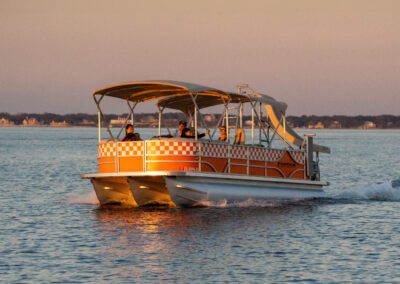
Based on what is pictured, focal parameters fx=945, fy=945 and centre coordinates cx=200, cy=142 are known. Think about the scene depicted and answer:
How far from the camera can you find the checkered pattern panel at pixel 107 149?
2588cm

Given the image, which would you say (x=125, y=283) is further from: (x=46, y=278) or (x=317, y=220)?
(x=317, y=220)

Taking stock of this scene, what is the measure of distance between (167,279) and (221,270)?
4.25ft

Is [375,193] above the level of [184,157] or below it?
below

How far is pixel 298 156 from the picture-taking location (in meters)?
28.7

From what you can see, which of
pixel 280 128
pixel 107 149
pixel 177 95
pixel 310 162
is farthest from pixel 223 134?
pixel 310 162

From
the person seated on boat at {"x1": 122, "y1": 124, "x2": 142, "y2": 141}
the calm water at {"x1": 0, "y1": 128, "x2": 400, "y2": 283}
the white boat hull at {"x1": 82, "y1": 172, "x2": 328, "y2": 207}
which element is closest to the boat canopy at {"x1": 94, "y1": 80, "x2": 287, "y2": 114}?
the person seated on boat at {"x1": 122, "y1": 124, "x2": 142, "y2": 141}

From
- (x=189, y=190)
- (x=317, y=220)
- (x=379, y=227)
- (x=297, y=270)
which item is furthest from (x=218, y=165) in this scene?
(x=297, y=270)

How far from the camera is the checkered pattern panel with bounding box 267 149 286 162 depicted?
2745 centimetres

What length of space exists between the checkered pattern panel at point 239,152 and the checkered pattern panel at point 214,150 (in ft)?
0.80

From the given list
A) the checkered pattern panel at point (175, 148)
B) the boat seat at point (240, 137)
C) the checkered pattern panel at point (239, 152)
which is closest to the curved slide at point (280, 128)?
the boat seat at point (240, 137)

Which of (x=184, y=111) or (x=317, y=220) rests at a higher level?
(x=184, y=111)

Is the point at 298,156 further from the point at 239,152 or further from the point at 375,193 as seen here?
the point at 375,193

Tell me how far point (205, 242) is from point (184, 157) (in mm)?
5247

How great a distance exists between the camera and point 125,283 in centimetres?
1577
